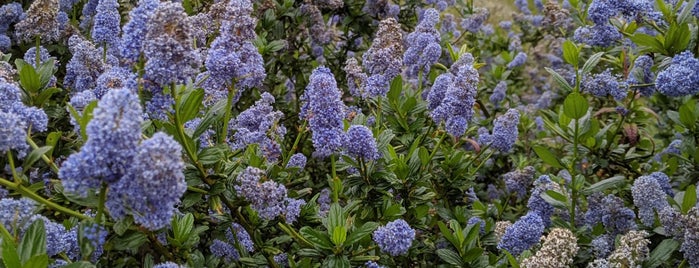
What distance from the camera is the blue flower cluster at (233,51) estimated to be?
88.2 inches

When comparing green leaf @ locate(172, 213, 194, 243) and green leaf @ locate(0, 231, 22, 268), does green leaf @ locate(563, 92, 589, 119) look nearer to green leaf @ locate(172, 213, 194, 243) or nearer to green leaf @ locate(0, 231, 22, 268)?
green leaf @ locate(172, 213, 194, 243)

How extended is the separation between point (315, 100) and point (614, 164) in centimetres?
222

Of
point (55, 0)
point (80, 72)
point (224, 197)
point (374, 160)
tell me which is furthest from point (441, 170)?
point (55, 0)

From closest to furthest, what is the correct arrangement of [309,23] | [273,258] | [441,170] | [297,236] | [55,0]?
1. [297,236]
2. [273,258]
3. [55,0]
4. [441,170]
5. [309,23]

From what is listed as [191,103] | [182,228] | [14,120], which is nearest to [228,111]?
[191,103]

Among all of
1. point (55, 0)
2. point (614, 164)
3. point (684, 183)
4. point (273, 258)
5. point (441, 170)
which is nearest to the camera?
point (273, 258)

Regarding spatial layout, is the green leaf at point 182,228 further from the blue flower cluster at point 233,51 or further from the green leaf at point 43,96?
the green leaf at point 43,96

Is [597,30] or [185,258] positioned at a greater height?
[597,30]

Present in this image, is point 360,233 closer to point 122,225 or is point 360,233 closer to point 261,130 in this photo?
point 261,130

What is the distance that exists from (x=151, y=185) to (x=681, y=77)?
220 centimetres

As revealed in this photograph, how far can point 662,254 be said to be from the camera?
2590 mm

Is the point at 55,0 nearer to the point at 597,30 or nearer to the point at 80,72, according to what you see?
the point at 80,72

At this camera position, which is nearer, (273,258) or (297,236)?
(297,236)

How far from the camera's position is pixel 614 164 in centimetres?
387
